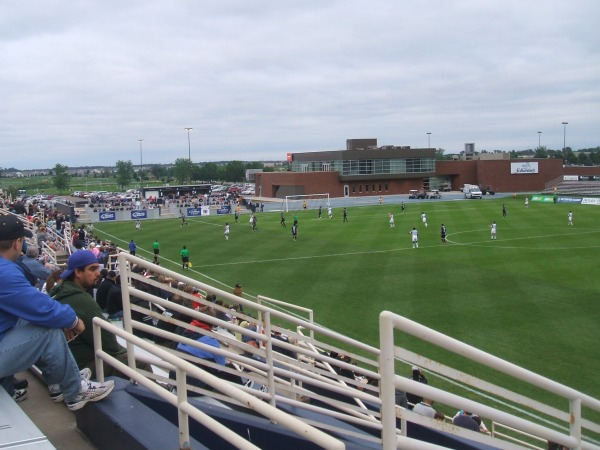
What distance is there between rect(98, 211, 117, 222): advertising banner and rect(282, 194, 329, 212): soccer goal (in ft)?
62.6

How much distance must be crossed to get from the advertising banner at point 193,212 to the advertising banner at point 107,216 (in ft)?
24.6

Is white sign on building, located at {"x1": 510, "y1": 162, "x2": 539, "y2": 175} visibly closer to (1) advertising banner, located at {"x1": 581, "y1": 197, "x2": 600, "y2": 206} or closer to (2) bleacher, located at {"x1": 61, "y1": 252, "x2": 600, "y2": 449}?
(1) advertising banner, located at {"x1": 581, "y1": 197, "x2": 600, "y2": 206}

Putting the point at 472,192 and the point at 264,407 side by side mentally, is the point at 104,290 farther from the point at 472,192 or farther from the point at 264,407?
the point at 472,192

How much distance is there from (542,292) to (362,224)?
A: 26.8 meters

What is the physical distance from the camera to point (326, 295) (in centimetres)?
2341

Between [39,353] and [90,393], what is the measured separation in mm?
507

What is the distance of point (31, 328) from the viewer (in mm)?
3607

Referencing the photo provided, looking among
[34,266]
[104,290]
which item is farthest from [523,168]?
[104,290]

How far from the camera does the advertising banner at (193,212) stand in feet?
204

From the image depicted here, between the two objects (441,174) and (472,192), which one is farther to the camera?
(441,174)

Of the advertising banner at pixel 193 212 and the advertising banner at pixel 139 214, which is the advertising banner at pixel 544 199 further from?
the advertising banner at pixel 139 214

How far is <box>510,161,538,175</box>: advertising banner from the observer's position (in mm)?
87625

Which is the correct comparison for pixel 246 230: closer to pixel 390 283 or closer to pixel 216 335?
pixel 390 283

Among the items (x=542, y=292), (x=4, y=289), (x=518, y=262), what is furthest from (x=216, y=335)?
(x=518, y=262)
